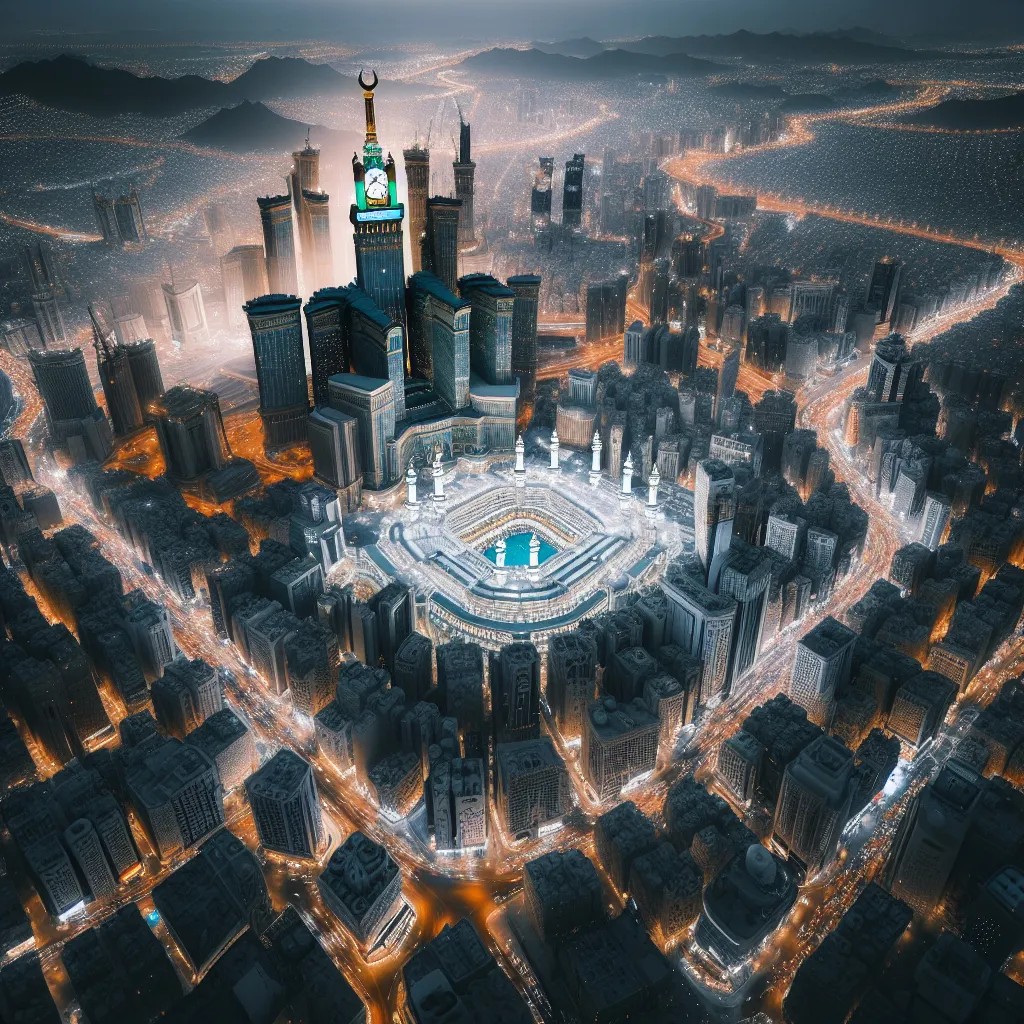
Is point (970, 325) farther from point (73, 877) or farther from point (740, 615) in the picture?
point (73, 877)

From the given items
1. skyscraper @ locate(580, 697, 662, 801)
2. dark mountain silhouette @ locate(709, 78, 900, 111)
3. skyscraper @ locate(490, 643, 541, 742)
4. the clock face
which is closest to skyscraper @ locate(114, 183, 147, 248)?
the clock face

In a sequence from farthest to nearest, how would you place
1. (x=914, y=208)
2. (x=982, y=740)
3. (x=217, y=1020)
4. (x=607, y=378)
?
(x=914, y=208) < (x=607, y=378) < (x=982, y=740) < (x=217, y=1020)

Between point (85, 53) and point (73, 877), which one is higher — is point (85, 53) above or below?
above

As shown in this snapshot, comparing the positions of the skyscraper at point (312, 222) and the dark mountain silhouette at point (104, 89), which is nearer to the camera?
the dark mountain silhouette at point (104, 89)

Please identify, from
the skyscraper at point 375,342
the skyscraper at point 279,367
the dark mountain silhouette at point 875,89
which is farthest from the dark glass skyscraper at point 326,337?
the dark mountain silhouette at point 875,89

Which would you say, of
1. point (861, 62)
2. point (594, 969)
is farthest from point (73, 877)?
point (861, 62)

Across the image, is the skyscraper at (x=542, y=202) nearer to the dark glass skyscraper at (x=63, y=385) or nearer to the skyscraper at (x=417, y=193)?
the skyscraper at (x=417, y=193)
